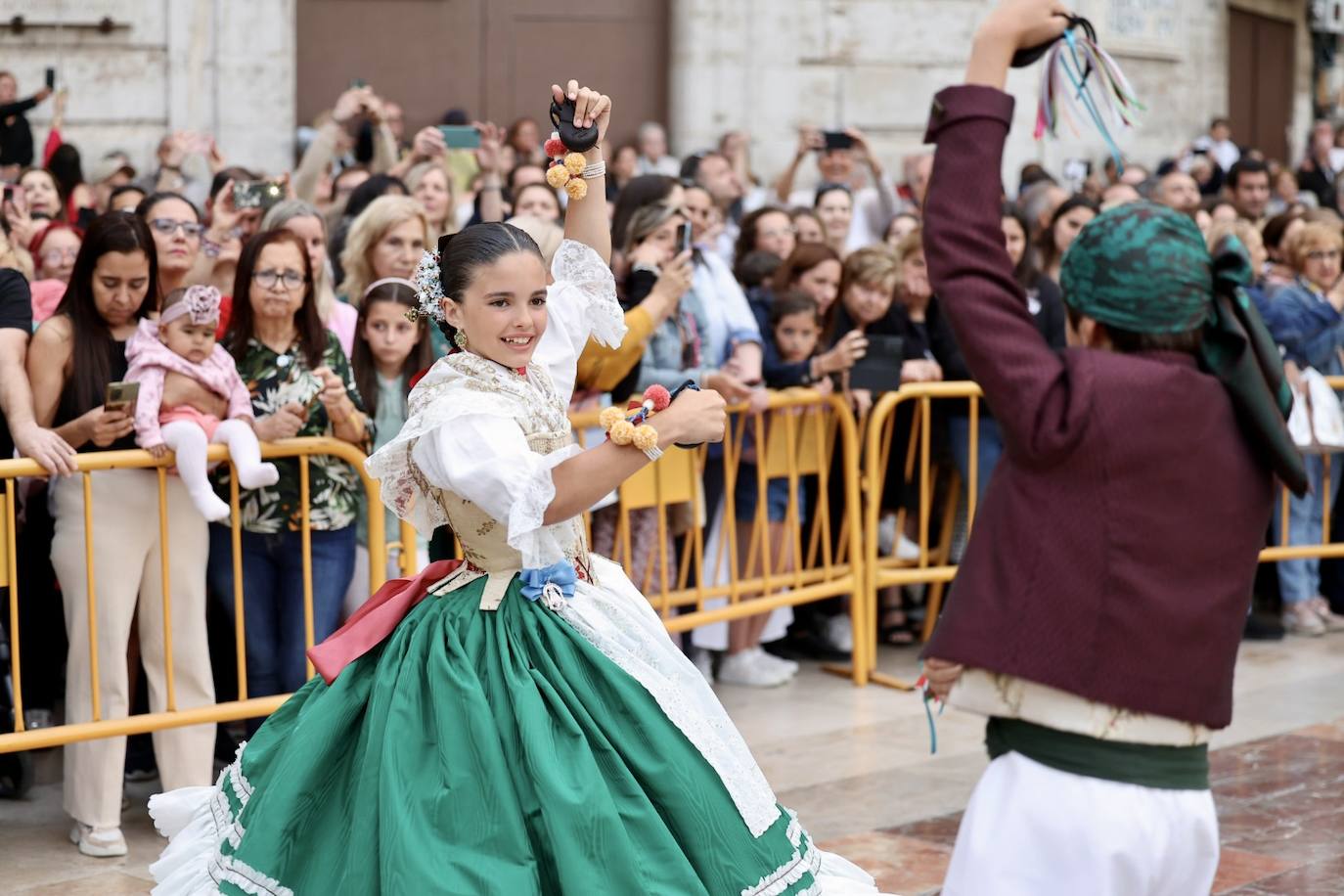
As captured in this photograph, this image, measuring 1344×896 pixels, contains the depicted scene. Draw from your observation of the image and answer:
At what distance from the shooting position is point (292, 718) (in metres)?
4.23

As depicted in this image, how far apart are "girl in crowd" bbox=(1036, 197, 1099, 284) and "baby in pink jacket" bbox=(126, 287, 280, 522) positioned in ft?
14.9

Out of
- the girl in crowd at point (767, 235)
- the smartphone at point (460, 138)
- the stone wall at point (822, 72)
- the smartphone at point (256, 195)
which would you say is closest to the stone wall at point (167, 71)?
the stone wall at point (822, 72)

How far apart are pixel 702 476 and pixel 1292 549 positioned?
3.02 m

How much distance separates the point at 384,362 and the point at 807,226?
354 centimetres

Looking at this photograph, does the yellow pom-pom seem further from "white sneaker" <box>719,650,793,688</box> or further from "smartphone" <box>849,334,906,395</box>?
"white sneaker" <box>719,650,793,688</box>

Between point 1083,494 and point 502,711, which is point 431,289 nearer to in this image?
point 502,711

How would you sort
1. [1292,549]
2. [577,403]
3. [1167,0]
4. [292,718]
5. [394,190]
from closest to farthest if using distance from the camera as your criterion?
[292,718], [577,403], [394,190], [1292,549], [1167,0]

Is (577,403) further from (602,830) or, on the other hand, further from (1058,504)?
(1058,504)

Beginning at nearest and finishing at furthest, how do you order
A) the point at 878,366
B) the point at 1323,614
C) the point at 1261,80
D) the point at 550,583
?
1. the point at 550,583
2. the point at 878,366
3. the point at 1323,614
4. the point at 1261,80

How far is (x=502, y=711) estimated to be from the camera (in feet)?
12.5

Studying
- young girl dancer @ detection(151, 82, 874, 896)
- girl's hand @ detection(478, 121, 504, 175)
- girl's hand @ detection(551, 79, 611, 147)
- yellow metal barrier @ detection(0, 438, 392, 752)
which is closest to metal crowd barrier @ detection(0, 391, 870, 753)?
yellow metal barrier @ detection(0, 438, 392, 752)

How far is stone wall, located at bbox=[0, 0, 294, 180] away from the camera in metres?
12.8

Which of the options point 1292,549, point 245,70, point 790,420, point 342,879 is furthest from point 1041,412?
point 245,70

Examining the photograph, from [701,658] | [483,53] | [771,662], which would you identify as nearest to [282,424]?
Result: [701,658]
